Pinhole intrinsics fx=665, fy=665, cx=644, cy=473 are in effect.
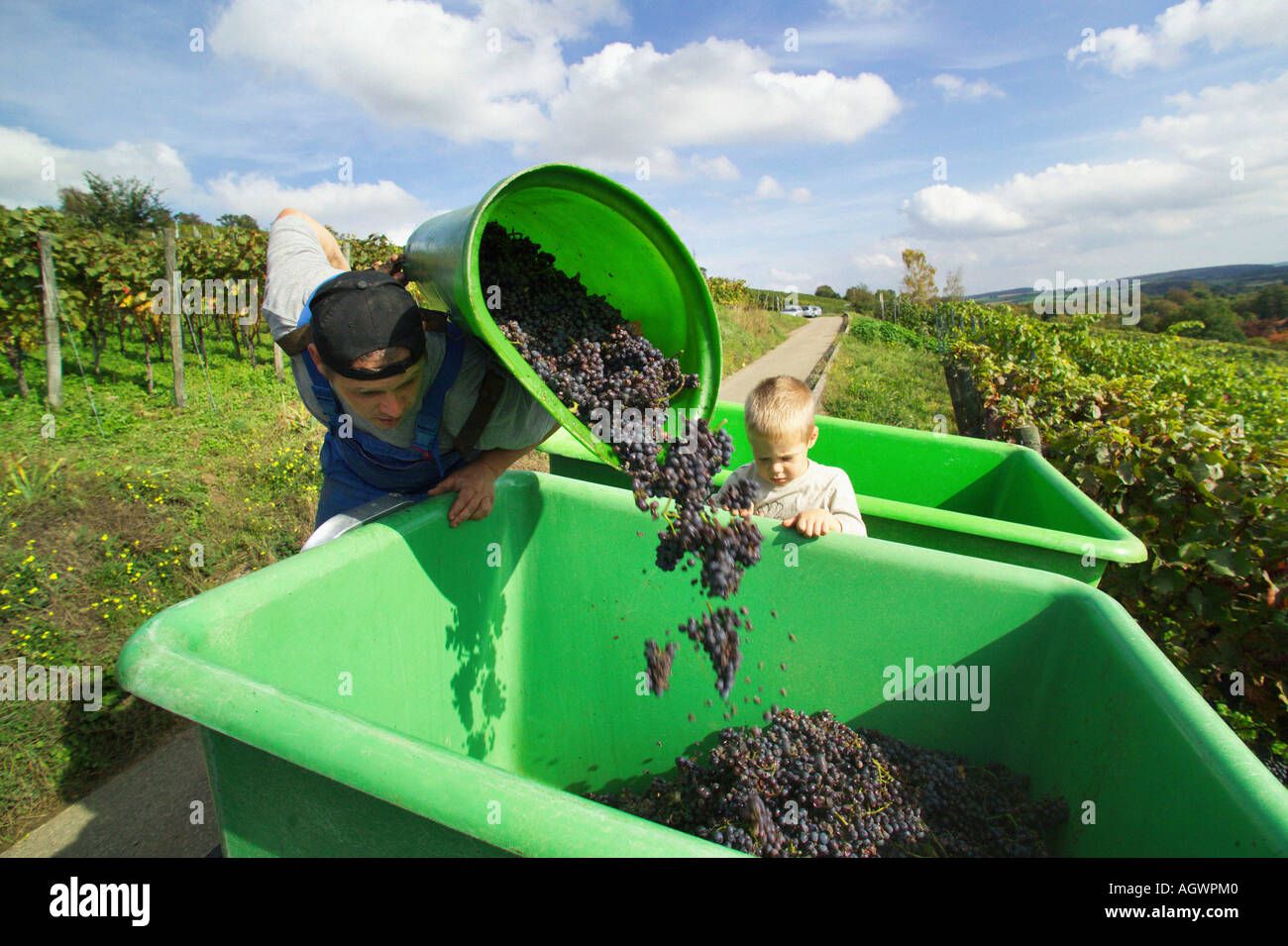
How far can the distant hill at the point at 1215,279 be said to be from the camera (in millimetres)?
44562

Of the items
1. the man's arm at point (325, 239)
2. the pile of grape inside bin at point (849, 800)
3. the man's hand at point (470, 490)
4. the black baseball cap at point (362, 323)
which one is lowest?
the pile of grape inside bin at point (849, 800)

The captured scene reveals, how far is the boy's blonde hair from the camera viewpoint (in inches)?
96.7

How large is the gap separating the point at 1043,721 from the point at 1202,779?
606 mm

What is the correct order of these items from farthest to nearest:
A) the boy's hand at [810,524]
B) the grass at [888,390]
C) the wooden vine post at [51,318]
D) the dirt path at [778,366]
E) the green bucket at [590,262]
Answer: the dirt path at [778,366], the grass at [888,390], the wooden vine post at [51,318], the boy's hand at [810,524], the green bucket at [590,262]

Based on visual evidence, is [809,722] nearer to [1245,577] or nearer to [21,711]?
[1245,577]

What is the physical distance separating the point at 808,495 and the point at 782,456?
183 millimetres

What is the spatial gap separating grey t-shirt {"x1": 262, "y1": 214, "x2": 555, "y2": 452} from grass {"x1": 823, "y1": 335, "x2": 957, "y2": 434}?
17.0 feet

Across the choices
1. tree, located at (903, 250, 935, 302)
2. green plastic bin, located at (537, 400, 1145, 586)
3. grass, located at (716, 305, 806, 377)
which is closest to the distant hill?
tree, located at (903, 250, 935, 302)

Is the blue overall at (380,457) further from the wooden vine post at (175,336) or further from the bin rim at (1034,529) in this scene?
the wooden vine post at (175,336)

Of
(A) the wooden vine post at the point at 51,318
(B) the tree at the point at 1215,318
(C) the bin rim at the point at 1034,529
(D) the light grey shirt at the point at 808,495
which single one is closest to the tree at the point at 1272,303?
(B) the tree at the point at 1215,318

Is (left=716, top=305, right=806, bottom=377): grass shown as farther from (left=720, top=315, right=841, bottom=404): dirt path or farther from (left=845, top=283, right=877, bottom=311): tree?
(left=845, top=283, right=877, bottom=311): tree

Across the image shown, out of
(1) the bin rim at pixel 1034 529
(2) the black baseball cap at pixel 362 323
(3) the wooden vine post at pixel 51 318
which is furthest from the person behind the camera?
(3) the wooden vine post at pixel 51 318

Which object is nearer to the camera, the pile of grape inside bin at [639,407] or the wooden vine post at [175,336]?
the pile of grape inside bin at [639,407]
